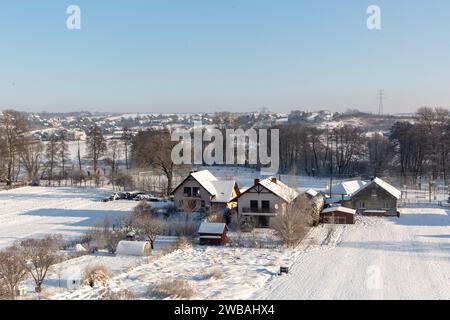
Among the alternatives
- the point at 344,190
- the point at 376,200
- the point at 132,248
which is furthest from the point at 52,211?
the point at 376,200

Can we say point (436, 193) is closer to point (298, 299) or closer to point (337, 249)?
point (337, 249)

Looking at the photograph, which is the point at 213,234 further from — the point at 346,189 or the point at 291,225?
the point at 346,189

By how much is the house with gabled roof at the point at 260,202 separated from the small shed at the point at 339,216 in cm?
277

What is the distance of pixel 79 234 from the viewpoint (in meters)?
29.2

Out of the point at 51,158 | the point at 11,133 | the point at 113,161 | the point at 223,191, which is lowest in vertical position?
the point at 223,191

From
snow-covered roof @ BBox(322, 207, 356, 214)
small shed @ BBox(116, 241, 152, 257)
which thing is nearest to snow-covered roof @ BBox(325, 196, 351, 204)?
snow-covered roof @ BBox(322, 207, 356, 214)

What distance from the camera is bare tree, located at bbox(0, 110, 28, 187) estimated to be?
50531mm

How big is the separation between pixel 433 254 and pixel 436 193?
2318 cm

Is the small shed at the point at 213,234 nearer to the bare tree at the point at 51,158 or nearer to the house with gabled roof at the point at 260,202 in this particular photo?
the house with gabled roof at the point at 260,202

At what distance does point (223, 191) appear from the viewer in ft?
118

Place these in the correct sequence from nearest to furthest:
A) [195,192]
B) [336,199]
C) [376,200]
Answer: [376,200] → [195,192] → [336,199]

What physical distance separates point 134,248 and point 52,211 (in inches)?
600

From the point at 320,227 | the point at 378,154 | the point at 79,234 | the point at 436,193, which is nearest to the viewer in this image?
the point at 79,234
